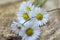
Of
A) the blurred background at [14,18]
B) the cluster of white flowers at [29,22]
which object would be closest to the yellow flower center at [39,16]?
the cluster of white flowers at [29,22]

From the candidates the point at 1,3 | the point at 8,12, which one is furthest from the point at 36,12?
the point at 1,3

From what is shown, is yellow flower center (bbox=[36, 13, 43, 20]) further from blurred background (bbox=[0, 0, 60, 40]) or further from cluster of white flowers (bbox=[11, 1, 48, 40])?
blurred background (bbox=[0, 0, 60, 40])

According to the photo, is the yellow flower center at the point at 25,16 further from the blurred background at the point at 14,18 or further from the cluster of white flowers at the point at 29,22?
the blurred background at the point at 14,18

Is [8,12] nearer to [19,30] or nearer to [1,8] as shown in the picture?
[1,8]

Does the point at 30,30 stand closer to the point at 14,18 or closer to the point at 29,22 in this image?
the point at 29,22

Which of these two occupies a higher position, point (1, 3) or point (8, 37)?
point (1, 3)

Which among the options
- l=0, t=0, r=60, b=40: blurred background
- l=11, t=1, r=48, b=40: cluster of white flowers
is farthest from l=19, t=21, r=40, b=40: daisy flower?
l=0, t=0, r=60, b=40: blurred background

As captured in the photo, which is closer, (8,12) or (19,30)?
(19,30)
